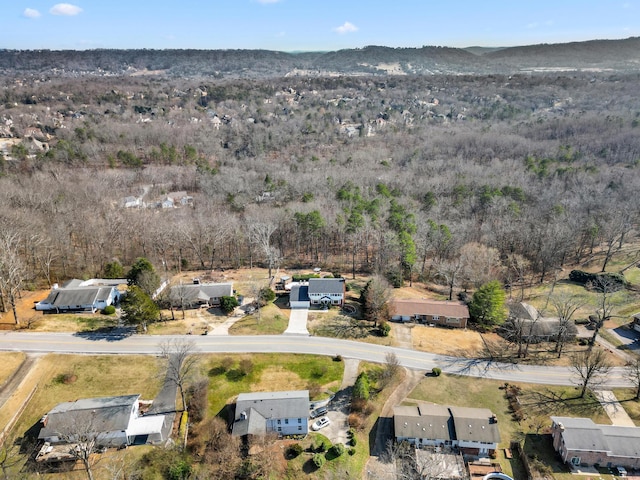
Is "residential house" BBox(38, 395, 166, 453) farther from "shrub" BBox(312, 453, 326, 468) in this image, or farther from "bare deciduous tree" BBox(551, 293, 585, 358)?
"bare deciduous tree" BBox(551, 293, 585, 358)

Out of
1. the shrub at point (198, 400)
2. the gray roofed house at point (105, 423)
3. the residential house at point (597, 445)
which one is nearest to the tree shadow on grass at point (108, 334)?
the gray roofed house at point (105, 423)

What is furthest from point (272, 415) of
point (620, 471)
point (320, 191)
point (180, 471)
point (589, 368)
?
point (320, 191)

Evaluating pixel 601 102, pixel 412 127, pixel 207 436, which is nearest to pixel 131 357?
pixel 207 436

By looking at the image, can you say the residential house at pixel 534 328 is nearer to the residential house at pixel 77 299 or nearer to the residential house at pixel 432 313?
the residential house at pixel 432 313

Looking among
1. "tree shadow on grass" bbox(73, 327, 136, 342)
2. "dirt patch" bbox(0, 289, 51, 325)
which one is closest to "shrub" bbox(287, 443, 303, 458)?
"tree shadow on grass" bbox(73, 327, 136, 342)

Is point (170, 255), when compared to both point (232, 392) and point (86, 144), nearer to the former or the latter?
point (232, 392)
